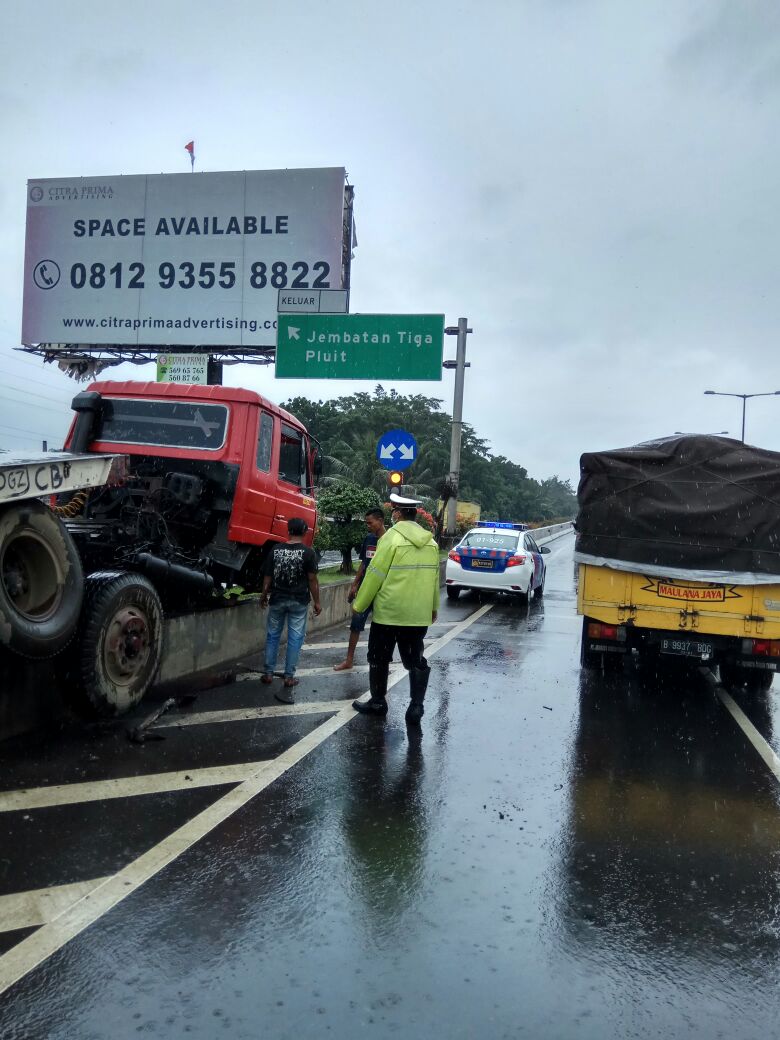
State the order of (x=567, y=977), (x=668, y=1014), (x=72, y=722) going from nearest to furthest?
1. (x=668, y=1014)
2. (x=567, y=977)
3. (x=72, y=722)

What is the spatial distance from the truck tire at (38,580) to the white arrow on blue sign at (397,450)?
10.6 metres

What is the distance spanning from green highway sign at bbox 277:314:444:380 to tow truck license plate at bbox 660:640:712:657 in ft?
37.8

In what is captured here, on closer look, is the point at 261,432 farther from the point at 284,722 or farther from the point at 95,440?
the point at 284,722

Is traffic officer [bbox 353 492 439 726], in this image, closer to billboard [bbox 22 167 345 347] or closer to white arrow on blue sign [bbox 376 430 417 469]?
white arrow on blue sign [bbox 376 430 417 469]

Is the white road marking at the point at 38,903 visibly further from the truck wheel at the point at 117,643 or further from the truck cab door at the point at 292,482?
the truck cab door at the point at 292,482

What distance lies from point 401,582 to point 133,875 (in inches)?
137

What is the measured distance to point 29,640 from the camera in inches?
209

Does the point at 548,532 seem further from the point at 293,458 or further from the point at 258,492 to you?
the point at 258,492

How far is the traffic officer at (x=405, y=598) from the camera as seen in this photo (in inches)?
276

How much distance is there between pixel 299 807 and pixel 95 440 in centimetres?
481

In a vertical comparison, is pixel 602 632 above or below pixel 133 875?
above

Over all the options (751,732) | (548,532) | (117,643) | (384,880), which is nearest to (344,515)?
(751,732)

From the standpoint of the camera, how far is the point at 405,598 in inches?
276

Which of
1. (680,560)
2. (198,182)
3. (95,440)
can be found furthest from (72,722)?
(198,182)
